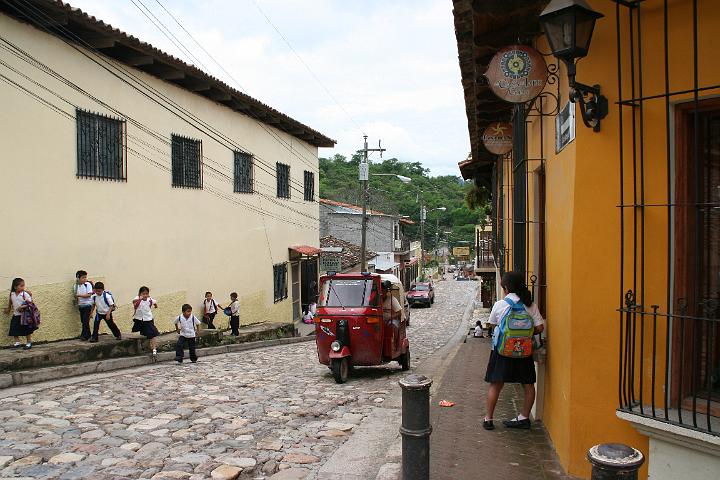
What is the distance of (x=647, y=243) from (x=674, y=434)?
49.3 inches

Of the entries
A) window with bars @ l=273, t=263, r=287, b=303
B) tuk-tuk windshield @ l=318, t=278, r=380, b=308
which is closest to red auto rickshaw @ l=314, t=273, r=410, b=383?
tuk-tuk windshield @ l=318, t=278, r=380, b=308

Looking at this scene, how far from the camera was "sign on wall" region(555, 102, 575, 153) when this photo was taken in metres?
4.85

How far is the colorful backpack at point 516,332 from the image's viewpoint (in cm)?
579

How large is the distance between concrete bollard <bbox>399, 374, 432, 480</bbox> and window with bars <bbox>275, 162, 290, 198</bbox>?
68.0 ft

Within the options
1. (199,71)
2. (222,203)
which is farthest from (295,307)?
(199,71)

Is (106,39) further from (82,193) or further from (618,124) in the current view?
(618,124)

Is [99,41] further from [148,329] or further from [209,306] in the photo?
[209,306]

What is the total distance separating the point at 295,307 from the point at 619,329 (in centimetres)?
2333

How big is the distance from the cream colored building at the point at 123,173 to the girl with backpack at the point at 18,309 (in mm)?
401

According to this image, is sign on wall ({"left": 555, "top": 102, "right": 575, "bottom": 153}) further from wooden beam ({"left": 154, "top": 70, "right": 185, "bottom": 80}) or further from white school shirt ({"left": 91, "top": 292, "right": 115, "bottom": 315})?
wooden beam ({"left": 154, "top": 70, "right": 185, "bottom": 80})

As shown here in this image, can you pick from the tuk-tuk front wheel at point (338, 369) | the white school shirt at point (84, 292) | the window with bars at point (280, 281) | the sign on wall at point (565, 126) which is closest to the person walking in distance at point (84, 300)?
the white school shirt at point (84, 292)

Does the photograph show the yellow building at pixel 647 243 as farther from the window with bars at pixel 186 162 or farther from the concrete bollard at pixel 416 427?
the window with bars at pixel 186 162

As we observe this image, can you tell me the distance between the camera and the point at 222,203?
803 inches

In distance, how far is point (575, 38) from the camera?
4.30 m
